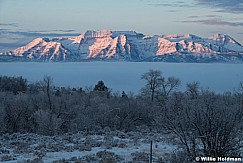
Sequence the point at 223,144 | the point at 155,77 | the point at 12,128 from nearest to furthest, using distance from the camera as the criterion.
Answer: the point at 223,144
the point at 12,128
the point at 155,77

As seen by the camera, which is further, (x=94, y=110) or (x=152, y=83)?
(x=152, y=83)

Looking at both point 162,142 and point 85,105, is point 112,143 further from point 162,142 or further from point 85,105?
point 85,105

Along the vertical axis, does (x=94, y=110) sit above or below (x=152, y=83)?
below

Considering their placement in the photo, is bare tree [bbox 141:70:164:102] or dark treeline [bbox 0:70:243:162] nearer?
dark treeline [bbox 0:70:243:162]

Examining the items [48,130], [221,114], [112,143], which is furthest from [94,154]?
[48,130]

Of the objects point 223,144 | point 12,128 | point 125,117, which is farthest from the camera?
point 125,117

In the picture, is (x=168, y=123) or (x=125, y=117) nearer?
(x=168, y=123)

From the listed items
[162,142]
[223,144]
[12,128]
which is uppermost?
[223,144]

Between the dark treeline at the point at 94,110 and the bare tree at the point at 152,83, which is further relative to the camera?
the bare tree at the point at 152,83

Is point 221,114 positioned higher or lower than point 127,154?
higher

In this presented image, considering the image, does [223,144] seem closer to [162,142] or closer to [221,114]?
[221,114]

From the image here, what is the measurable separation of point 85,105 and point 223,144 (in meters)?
31.3

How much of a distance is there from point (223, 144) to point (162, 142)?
7.87 meters

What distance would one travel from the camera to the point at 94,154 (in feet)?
45.2
